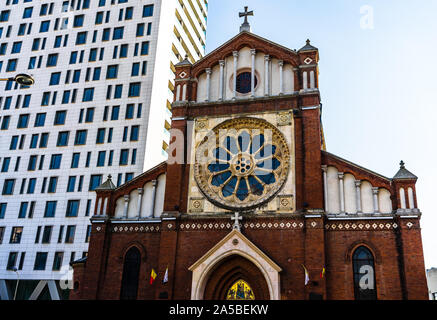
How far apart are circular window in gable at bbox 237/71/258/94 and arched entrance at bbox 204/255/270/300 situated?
388 inches

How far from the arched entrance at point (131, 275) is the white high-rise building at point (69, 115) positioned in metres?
19.4

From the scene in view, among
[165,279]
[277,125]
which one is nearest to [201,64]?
[277,125]

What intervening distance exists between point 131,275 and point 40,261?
77.9ft

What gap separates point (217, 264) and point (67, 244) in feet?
84.1

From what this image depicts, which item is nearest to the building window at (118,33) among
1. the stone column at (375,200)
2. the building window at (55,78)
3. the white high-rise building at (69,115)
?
the white high-rise building at (69,115)

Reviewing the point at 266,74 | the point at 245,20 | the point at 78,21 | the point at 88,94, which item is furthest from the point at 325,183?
the point at 78,21

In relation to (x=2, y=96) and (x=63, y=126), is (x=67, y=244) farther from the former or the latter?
(x=2, y=96)

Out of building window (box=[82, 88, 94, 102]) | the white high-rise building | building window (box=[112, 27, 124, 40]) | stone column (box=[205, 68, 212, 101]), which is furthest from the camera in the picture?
building window (box=[112, 27, 124, 40])

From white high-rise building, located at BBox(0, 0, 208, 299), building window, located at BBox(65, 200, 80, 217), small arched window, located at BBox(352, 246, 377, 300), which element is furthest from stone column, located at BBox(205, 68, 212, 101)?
building window, located at BBox(65, 200, 80, 217)

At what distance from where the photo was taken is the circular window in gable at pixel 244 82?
25.7m

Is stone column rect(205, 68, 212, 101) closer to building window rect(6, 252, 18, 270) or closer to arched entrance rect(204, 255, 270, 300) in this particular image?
arched entrance rect(204, 255, 270, 300)

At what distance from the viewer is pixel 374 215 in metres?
21.2

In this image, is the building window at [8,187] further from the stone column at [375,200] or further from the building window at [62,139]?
the stone column at [375,200]

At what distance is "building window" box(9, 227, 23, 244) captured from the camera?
44.7m
